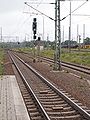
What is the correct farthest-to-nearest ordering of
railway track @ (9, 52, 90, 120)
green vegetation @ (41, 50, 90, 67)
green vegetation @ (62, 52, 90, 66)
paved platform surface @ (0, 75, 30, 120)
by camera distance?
1. green vegetation @ (41, 50, 90, 67)
2. green vegetation @ (62, 52, 90, 66)
3. railway track @ (9, 52, 90, 120)
4. paved platform surface @ (0, 75, 30, 120)

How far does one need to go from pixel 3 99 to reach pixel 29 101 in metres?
1.05

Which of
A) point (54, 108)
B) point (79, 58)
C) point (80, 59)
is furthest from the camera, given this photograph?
point (79, 58)

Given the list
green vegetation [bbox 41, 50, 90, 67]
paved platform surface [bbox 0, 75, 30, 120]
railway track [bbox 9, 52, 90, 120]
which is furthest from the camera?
green vegetation [bbox 41, 50, 90, 67]

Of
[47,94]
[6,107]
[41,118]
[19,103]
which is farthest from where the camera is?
[47,94]

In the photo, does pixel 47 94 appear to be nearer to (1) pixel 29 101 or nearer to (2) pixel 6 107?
(1) pixel 29 101

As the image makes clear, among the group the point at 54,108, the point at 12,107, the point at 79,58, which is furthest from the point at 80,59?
the point at 12,107

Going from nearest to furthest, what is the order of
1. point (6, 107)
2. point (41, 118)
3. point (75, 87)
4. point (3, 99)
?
point (41, 118) → point (6, 107) → point (3, 99) → point (75, 87)

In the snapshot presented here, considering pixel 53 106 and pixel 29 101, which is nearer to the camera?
pixel 53 106

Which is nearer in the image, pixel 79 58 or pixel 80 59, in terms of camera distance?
pixel 80 59

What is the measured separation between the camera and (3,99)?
540 inches

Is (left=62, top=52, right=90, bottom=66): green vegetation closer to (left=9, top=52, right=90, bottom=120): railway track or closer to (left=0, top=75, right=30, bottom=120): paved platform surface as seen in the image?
(left=9, top=52, right=90, bottom=120): railway track

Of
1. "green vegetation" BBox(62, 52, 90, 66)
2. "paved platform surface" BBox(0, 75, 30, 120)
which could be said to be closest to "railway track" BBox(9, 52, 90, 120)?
"paved platform surface" BBox(0, 75, 30, 120)

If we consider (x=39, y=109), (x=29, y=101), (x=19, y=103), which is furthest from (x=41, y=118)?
→ (x=29, y=101)

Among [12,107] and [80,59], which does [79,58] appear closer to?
[80,59]
